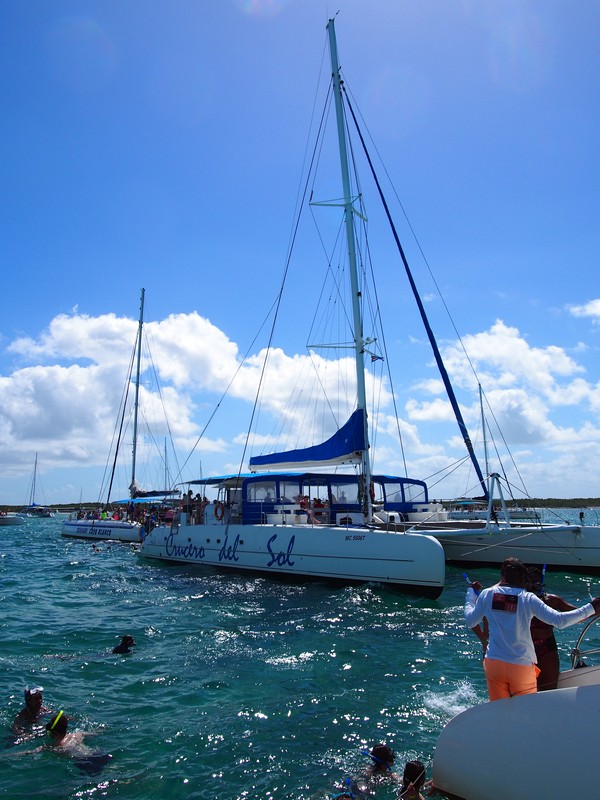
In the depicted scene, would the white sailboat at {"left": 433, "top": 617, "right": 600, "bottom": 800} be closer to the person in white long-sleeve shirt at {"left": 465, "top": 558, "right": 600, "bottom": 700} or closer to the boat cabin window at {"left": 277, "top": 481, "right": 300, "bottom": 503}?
the person in white long-sleeve shirt at {"left": 465, "top": 558, "right": 600, "bottom": 700}

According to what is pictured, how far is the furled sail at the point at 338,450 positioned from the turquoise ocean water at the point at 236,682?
4025 millimetres

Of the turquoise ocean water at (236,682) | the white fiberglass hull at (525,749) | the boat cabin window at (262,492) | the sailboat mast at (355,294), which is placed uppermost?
the sailboat mast at (355,294)

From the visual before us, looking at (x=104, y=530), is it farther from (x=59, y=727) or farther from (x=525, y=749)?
(x=525, y=749)

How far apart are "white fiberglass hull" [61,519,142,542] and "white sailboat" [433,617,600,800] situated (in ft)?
113

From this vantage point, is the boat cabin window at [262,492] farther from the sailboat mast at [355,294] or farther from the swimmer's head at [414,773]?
the swimmer's head at [414,773]

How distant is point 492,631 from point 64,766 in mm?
4682

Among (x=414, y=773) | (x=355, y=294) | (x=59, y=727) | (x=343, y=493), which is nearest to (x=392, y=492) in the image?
(x=343, y=493)

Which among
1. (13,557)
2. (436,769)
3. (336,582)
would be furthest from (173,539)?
(436,769)

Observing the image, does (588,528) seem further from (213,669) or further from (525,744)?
(525,744)

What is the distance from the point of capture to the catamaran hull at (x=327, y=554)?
1419 centimetres

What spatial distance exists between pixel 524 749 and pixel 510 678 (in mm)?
570

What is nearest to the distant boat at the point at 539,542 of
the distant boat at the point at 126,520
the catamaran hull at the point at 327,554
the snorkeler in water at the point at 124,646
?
the catamaran hull at the point at 327,554

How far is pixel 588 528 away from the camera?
18750mm

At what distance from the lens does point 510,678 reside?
4.77 metres
